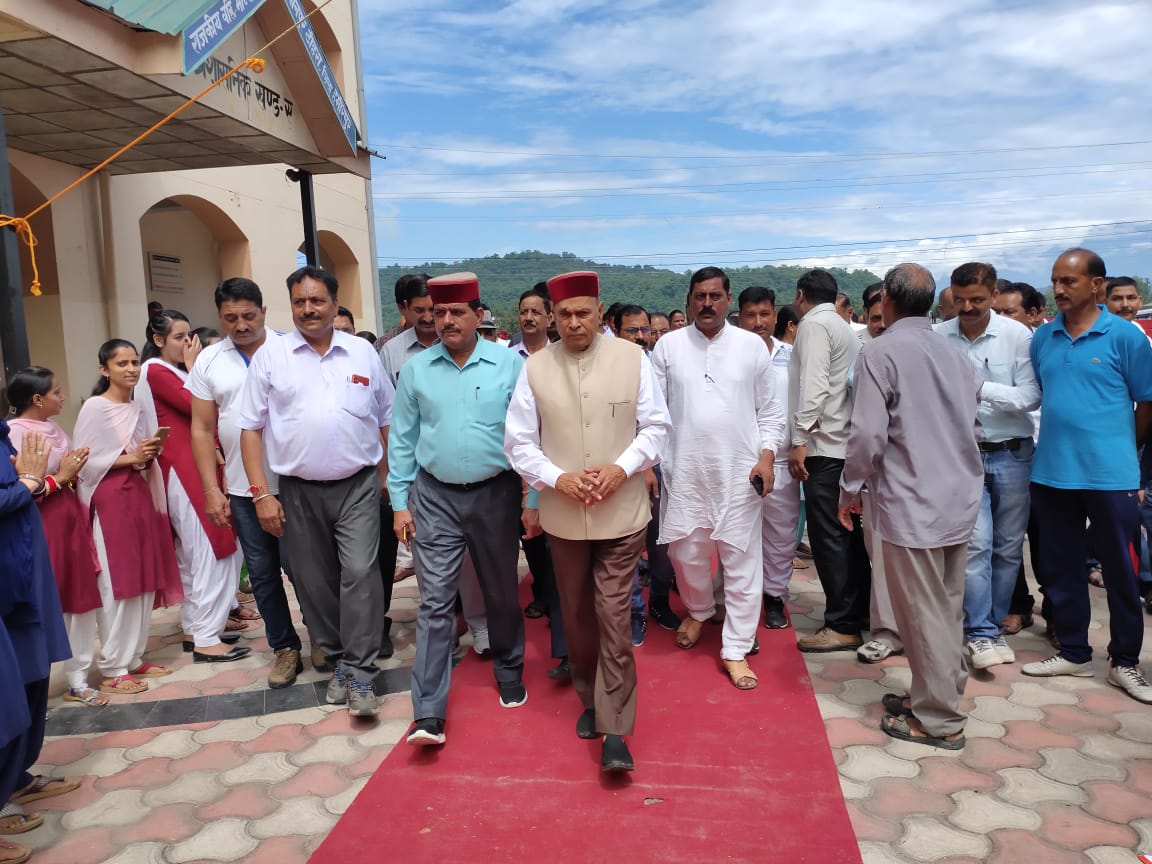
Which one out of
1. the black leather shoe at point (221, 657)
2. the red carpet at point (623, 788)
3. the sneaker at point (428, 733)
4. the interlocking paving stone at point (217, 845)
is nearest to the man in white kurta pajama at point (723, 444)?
the red carpet at point (623, 788)

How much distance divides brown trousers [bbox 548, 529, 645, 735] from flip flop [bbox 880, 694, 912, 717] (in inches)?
44.7

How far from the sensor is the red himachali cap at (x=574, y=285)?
3248 millimetres

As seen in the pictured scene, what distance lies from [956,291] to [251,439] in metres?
3.47

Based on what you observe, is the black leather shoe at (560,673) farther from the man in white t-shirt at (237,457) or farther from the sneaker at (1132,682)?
the sneaker at (1132,682)

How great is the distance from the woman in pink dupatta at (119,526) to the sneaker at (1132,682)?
463cm

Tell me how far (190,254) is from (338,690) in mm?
10680

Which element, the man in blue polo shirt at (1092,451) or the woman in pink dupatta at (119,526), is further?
the woman in pink dupatta at (119,526)

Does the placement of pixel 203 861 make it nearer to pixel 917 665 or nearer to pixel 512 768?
pixel 512 768

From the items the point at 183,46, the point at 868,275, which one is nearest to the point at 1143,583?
the point at 183,46

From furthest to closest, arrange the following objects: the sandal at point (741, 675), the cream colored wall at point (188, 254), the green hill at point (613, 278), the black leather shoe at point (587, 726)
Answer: the green hill at point (613, 278) → the cream colored wall at point (188, 254) → the sandal at point (741, 675) → the black leather shoe at point (587, 726)

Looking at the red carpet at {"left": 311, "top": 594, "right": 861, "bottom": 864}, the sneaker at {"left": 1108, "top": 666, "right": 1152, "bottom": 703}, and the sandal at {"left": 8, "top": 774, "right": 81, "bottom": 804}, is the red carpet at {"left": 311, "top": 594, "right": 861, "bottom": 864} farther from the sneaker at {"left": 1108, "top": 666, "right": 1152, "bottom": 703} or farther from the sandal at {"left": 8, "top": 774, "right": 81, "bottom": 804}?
the sneaker at {"left": 1108, "top": 666, "right": 1152, "bottom": 703}

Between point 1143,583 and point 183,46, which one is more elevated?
point 183,46

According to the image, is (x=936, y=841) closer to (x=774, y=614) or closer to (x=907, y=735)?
(x=907, y=735)

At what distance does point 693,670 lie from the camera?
4168mm
